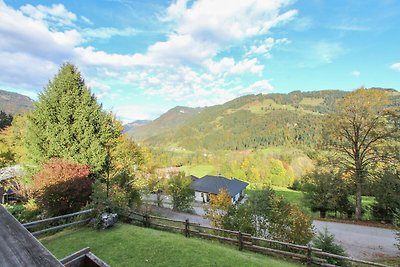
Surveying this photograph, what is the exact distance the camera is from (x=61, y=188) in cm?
1264

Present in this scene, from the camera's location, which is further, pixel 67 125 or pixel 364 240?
pixel 364 240

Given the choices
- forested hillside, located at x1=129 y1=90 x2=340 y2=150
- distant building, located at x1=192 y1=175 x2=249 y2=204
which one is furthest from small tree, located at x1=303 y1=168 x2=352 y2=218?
forested hillside, located at x1=129 y1=90 x2=340 y2=150

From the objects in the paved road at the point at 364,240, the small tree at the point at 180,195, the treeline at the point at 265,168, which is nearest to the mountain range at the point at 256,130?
the treeline at the point at 265,168

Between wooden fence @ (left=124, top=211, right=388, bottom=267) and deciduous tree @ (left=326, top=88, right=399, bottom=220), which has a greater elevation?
deciduous tree @ (left=326, top=88, right=399, bottom=220)

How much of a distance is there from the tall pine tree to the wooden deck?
16279 mm

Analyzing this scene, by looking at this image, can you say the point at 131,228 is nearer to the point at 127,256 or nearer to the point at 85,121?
the point at 127,256

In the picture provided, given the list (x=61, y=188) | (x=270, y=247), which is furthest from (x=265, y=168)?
(x=61, y=188)

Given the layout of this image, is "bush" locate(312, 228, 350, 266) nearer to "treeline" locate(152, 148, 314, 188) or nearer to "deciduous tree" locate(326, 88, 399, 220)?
"deciduous tree" locate(326, 88, 399, 220)

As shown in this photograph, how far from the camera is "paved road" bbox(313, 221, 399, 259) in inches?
587

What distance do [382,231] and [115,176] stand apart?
2070 cm

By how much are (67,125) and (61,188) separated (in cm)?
542

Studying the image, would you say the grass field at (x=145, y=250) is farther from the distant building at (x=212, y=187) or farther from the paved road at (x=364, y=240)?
the distant building at (x=212, y=187)

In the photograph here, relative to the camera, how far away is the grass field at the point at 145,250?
8.41 meters

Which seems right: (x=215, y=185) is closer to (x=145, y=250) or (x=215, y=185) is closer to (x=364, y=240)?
(x=364, y=240)
